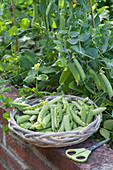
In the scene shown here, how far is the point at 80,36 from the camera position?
1193 millimetres

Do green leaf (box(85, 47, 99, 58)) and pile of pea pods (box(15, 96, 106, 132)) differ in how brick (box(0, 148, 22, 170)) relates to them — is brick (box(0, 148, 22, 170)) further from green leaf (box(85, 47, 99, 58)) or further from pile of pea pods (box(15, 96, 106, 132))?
green leaf (box(85, 47, 99, 58))

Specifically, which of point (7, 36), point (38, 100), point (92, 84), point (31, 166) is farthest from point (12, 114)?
point (7, 36)

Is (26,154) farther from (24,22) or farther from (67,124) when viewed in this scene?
(24,22)

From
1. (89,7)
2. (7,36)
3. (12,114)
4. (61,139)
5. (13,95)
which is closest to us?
(61,139)

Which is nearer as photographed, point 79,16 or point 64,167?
point 64,167

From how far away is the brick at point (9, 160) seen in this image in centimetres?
138

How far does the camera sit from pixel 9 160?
1.46m

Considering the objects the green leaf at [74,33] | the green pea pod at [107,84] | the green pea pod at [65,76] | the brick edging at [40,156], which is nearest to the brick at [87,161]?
the brick edging at [40,156]

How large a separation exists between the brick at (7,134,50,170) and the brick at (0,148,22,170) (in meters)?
0.07

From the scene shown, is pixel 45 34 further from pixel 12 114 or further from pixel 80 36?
pixel 12 114

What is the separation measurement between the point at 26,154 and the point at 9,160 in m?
0.24

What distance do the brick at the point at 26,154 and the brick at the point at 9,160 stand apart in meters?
0.07

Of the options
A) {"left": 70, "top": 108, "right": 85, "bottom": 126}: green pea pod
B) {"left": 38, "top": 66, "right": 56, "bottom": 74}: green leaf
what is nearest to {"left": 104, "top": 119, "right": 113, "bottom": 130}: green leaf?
{"left": 70, "top": 108, "right": 85, "bottom": 126}: green pea pod

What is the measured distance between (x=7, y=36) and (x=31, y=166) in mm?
879
